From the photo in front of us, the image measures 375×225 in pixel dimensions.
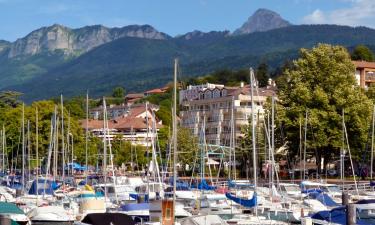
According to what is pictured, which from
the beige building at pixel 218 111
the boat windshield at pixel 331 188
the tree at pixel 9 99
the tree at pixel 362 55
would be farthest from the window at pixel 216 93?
the boat windshield at pixel 331 188

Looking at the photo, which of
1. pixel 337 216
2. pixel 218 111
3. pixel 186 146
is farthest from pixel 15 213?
pixel 218 111

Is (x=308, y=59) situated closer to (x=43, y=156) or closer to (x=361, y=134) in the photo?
(x=361, y=134)

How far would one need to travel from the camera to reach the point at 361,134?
240 ft

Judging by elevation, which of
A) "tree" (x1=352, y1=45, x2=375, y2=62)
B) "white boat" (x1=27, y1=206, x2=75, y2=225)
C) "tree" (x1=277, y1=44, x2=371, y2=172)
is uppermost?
"tree" (x1=352, y1=45, x2=375, y2=62)

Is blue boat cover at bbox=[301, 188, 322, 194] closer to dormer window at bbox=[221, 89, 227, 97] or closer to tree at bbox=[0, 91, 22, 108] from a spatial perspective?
dormer window at bbox=[221, 89, 227, 97]

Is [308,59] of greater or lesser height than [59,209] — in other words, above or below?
above

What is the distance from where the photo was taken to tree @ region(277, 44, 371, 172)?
73.3 metres

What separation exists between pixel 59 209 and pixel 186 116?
101 meters

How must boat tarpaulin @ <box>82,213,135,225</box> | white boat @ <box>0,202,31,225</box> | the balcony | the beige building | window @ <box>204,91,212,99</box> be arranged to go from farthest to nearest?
window @ <box>204,91,212,99</box>
the balcony
the beige building
white boat @ <box>0,202,31,225</box>
boat tarpaulin @ <box>82,213,135,225</box>

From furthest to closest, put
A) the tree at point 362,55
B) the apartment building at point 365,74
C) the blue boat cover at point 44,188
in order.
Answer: the tree at point 362,55 → the apartment building at point 365,74 → the blue boat cover at point 44,188

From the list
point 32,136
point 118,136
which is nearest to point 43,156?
point 32,136

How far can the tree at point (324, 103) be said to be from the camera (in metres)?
73.3

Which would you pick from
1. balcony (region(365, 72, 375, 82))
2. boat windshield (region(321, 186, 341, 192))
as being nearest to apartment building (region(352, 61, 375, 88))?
balcony (region(365, 72, 375, 82))

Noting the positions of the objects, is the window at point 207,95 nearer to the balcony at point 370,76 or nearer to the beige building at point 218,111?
the beige building at point 218,111
